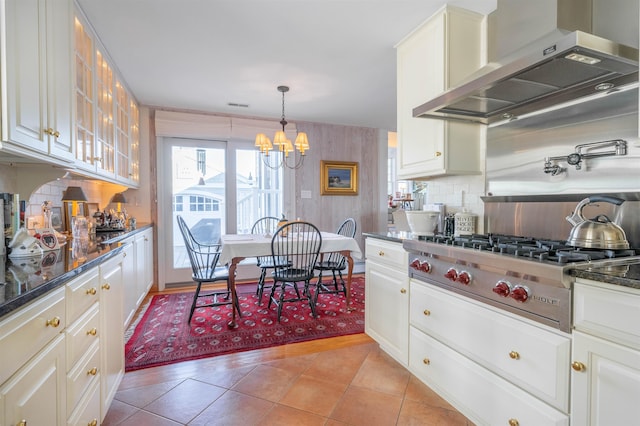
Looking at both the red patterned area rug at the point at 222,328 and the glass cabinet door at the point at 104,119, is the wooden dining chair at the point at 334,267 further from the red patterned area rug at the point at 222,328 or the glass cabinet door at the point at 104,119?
the glass cabinet door at the point at 104,119

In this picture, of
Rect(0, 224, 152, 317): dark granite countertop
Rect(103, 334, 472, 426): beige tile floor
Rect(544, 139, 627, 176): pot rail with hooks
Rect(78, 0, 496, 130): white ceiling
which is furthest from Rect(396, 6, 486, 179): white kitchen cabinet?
Rect(0, 224, 152, 317): dark granite countertop

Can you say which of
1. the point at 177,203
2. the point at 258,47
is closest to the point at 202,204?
the point at 177,203

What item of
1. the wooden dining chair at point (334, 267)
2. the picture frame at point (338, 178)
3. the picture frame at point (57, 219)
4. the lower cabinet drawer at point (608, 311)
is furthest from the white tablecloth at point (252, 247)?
the lower cabinet drawer at point (608, 311)

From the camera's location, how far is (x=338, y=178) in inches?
193

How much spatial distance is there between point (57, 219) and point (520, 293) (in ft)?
9.91

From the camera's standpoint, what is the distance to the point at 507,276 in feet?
4.29

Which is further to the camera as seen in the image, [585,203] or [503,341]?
[585,203]

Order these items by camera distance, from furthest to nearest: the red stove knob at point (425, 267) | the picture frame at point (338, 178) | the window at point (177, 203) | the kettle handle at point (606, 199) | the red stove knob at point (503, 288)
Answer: the picture frame at point (338, 178) → the window at point (177, 203) → the red stove knob at point (425, 267) → the kettle handle at point (606, 199) → the red stove knob at point (503, 288)

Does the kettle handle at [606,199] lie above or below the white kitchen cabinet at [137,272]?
above

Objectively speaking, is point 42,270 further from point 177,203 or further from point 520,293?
point 177,203

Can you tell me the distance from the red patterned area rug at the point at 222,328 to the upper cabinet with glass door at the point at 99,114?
1.33 m

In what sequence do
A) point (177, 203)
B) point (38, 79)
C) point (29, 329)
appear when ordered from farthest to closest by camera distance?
point (177, 203) → point (38, 79) → point (29, 329)

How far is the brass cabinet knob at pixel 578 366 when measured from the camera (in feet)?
3.42

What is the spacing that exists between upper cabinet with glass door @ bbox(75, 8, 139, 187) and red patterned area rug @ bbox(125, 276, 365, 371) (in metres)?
1.33
